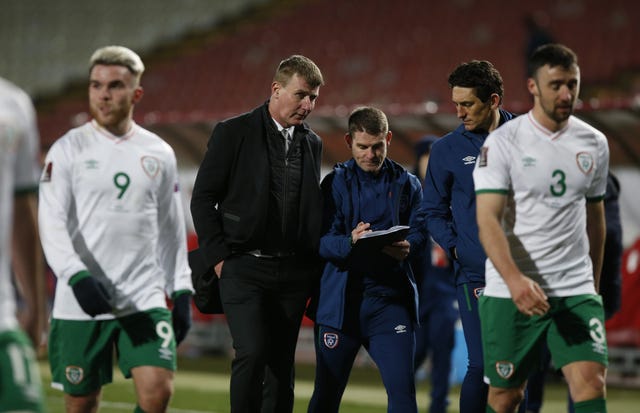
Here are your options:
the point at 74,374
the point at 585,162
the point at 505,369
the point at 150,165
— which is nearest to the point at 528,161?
the point at 585,162

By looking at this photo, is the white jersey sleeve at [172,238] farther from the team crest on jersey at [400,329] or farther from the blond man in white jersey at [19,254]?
the blond man in white jersey at [19,254]

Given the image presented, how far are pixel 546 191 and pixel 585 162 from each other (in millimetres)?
223

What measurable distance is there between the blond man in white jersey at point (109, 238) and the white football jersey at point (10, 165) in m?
1.50

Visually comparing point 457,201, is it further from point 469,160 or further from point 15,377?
point 15,377

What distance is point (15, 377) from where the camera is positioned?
3.30 metres

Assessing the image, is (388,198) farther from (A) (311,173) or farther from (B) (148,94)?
(B) (148,94)

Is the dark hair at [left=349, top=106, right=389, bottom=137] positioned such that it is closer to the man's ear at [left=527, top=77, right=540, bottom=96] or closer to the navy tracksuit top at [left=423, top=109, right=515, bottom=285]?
the navy tracksuit top at [left=423, top=109, right=515, bottom=285]

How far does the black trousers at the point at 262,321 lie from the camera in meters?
5.70

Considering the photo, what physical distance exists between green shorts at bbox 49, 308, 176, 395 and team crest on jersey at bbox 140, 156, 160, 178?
0.62m

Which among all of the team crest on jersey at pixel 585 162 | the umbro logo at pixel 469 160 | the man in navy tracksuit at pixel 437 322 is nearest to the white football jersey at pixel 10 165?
the team crest on jersey at pixel 585 162

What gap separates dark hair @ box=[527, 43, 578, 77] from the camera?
4.73 metres

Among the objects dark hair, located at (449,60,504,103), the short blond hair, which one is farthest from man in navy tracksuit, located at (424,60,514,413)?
the short blond hair

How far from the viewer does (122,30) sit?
81.3 feet

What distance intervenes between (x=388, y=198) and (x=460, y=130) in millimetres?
533
